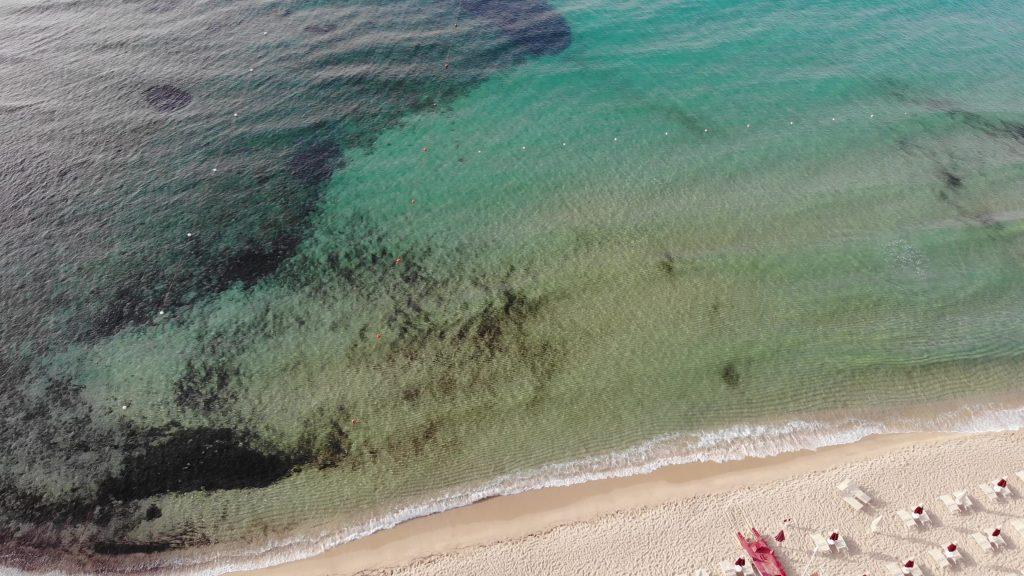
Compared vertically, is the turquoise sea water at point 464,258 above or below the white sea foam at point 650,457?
above

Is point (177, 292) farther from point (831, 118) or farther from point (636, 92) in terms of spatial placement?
point (831, 118)

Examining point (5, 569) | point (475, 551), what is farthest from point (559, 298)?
point (5, 569)

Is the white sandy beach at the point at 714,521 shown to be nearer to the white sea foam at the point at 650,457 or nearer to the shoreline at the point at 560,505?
the shoreline at the point at 560,505

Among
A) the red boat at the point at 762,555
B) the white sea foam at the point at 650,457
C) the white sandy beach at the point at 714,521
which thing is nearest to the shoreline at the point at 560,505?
the white sandy beach at the point at 714,521

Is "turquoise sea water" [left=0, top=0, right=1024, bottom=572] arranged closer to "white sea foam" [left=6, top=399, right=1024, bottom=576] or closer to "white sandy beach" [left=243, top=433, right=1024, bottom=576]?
"white sea foam" [left=6, top=399, right=1024, bottom=576]

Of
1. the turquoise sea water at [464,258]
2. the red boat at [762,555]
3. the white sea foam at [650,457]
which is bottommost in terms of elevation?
the red boat at [762,555]

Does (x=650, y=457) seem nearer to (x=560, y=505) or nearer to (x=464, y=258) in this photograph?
(x=560, y=505)
